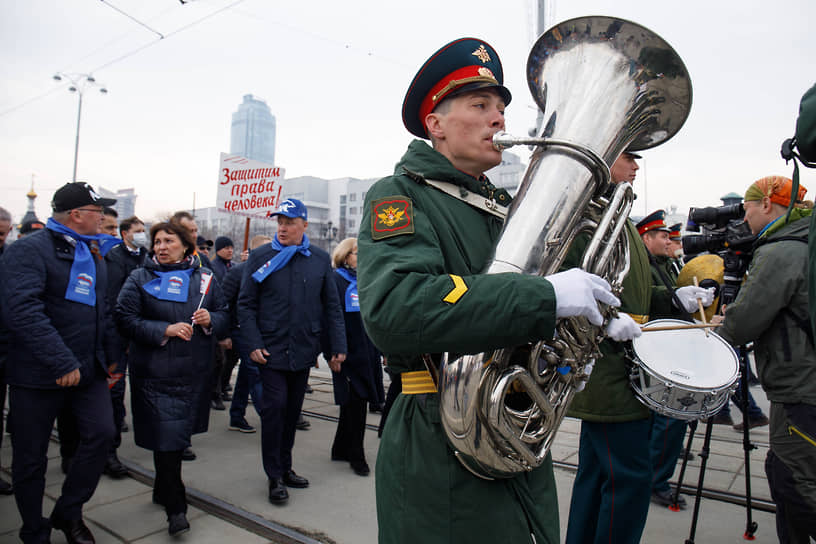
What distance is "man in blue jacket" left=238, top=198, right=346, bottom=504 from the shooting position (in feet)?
13.7

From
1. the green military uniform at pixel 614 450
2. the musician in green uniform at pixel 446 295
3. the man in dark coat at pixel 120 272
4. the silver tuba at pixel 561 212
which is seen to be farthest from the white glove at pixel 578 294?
the man in dark coat at pixel 120 272

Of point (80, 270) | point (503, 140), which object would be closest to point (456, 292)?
point (503, 140)

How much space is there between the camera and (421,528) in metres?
1.49

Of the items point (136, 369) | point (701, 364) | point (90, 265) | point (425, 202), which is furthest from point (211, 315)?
point (701, 364)

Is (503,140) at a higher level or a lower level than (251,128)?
lower

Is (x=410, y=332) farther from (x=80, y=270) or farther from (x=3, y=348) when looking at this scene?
(x=3, y=348)

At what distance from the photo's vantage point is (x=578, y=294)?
4.33ft

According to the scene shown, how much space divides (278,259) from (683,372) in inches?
121

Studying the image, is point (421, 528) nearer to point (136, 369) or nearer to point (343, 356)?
point (136, 369)

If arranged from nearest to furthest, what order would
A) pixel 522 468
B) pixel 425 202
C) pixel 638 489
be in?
pixel 522 468 < pixel 425 202 < pixel 638 489

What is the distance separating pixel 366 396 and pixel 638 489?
8.69 feet

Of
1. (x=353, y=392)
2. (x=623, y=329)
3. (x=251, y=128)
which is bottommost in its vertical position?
(x=353, y=392)

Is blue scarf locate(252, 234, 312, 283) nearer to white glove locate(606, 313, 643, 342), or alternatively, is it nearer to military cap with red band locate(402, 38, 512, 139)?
military cap with red band locate(402, 38, 512, 139)

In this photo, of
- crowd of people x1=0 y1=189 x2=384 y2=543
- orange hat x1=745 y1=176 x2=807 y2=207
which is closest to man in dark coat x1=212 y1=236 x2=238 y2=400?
crowd of people x1=0 y1=189 x2=384 y2=543
